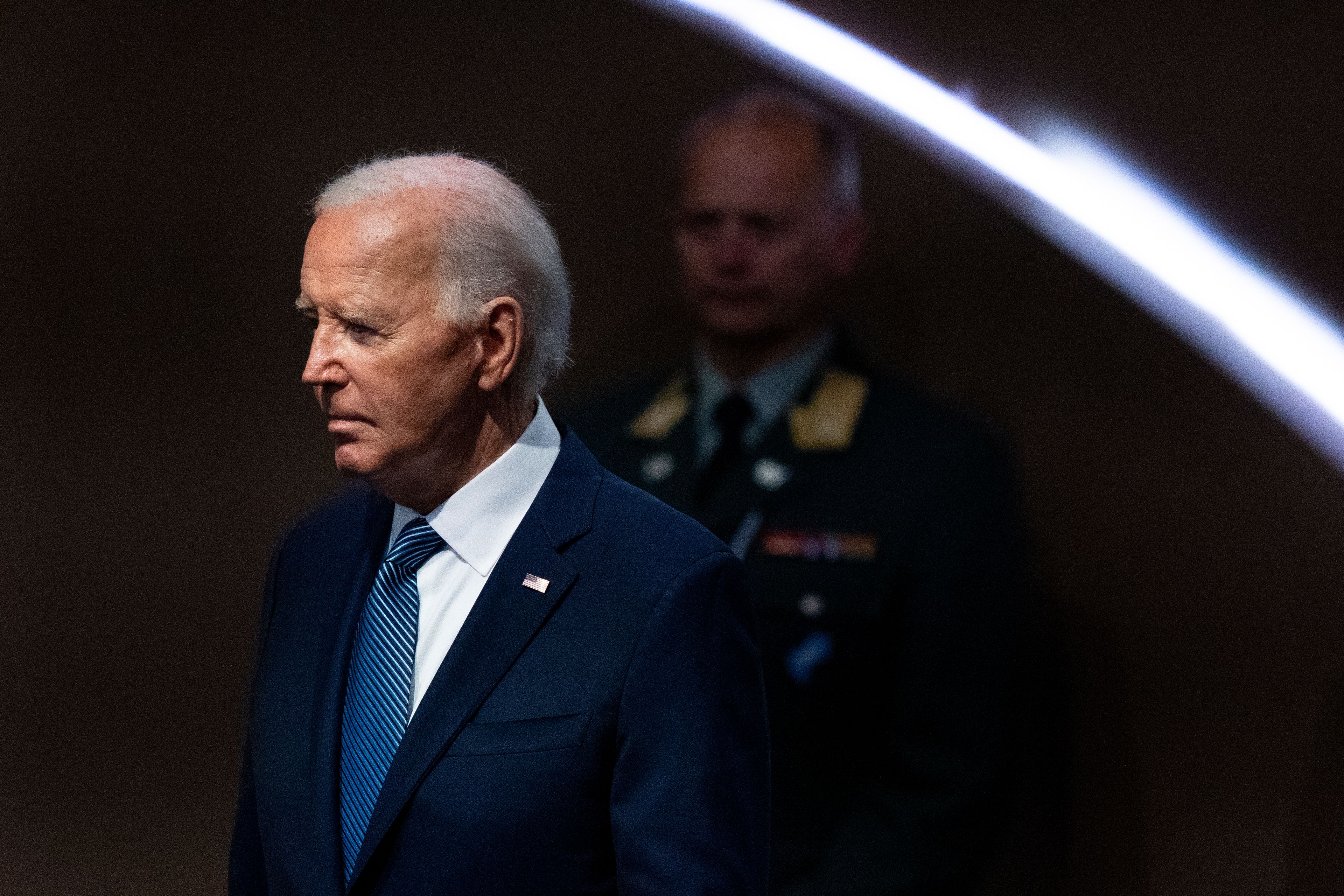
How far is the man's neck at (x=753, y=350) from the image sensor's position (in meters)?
1.63

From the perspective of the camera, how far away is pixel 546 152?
1.79 metres

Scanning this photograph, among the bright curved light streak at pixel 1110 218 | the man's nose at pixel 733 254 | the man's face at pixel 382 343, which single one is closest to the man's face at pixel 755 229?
the man's nose at pixel 733 254

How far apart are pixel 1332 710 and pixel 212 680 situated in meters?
1.48

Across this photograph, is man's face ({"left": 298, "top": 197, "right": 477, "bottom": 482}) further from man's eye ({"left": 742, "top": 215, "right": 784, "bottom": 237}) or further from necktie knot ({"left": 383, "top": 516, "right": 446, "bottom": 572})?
man's eye ({"left": 742, "top": 215, "right": 784, "bottom": 237})

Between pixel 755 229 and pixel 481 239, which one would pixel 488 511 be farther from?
pixel 755 229

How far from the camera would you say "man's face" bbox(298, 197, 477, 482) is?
3.62ft

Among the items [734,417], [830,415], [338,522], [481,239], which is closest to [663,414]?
[734,417]

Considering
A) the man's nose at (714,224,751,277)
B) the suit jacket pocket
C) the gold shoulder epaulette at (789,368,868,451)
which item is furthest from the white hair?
the gold shoulder epaulette at (789,368,868,451)

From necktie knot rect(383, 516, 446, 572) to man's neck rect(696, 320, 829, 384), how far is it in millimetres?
542

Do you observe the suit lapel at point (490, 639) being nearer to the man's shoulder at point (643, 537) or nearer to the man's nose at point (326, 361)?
the man's shoulder at point (643, 537)

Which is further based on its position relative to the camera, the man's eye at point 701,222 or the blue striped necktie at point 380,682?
the man's eye at point 701,222

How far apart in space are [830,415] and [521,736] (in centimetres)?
71

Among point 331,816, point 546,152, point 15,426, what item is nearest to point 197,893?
point 15,426

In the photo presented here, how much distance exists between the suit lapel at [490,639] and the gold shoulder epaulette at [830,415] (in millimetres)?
518
